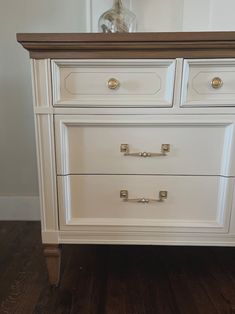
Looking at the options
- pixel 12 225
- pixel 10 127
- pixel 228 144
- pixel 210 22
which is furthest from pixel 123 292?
pixel 210 22

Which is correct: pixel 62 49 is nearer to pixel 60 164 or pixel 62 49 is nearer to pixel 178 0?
pixel 60 164

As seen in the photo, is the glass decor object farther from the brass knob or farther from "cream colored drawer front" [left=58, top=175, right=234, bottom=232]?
"cream colored drawer front" [left=58, top=175, right=234, bottom=232]

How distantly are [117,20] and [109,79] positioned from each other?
15.7 inches

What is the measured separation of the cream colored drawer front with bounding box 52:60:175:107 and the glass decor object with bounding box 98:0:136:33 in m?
0.34

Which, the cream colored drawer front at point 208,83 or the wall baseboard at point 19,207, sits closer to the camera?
the cream colored drawer front at point 208,83

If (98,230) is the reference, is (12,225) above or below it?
below

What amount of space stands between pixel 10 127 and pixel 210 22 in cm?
106

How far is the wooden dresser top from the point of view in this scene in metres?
0.68

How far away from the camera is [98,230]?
0.82 m

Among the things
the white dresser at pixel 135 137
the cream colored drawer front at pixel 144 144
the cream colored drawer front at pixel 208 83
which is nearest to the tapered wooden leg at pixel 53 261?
the white dresser at pixel 135 137

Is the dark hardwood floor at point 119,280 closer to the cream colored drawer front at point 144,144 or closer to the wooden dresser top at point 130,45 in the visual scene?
the cream colored drawer front at point 144,144

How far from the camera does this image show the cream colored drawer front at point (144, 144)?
0.75 m

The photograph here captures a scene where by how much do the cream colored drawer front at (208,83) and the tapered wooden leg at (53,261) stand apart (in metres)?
0.63

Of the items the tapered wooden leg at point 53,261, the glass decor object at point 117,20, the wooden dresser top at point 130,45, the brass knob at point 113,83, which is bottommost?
the tapered wooden leg at point 53,261
